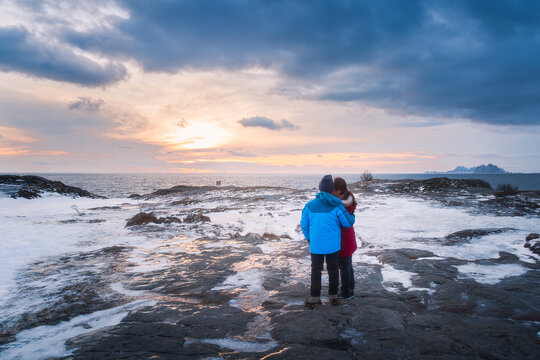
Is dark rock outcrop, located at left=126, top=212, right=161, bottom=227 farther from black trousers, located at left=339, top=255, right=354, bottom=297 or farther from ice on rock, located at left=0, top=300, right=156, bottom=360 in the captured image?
black trousers, located at left=339, top=255, right=354, bottom=297

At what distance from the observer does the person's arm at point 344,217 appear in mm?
4883

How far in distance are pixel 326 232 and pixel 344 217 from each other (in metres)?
0.42

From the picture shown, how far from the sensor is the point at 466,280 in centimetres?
592

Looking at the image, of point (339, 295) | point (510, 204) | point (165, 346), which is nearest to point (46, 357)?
point (165, 346)

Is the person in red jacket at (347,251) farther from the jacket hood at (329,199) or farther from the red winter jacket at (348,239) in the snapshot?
the jacket hood at (329,199)

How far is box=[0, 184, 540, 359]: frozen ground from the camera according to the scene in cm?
415

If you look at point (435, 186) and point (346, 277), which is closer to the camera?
point (346, 277)

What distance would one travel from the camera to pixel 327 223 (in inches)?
193

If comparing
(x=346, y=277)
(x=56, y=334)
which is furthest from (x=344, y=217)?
(x=56, y=334)

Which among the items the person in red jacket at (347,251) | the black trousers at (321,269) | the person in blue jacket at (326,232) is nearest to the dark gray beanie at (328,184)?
the person in blue jacket at (326,232)

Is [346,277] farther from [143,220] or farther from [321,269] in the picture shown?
[143,220]

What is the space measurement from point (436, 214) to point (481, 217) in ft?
6.29

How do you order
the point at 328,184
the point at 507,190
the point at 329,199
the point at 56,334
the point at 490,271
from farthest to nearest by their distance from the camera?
1. the point at 507,190
2. the point at 490,271
3. the point at 328,184
4. the point at 329,199
5. the point at 56,334

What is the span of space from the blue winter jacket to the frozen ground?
1.18 m
